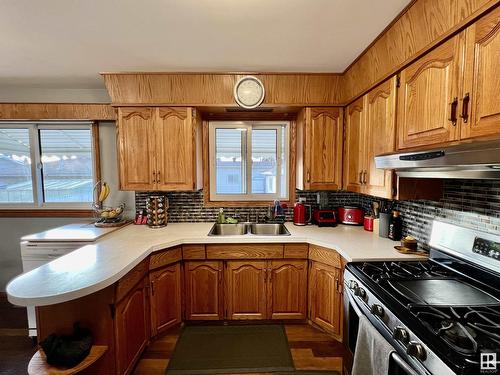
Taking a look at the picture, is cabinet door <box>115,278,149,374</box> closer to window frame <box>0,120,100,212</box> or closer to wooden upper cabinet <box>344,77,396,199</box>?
window frame <box>0,120,100,212</box>

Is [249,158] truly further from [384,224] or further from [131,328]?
[131,328]

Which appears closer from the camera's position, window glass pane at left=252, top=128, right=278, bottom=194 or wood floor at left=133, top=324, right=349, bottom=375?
wood floor at left=133, top=324, right=349, bottom=375

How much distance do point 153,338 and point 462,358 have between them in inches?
84.7

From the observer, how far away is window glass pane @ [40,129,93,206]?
2.84 m

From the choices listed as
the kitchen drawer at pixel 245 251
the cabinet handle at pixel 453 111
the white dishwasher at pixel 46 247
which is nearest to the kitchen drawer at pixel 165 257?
the kitchen drawer at pixel 245 251

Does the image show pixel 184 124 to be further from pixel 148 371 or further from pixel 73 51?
pixel 148 371

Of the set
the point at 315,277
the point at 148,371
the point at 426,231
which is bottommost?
the point at 148,371

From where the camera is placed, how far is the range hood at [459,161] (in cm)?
87

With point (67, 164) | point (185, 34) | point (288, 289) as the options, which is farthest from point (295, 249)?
point (67, 164)

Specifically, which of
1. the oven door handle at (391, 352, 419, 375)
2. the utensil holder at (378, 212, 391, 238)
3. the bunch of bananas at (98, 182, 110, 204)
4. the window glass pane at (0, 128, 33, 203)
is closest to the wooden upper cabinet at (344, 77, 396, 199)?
the utensil holder at (378, 212, 391, 238)

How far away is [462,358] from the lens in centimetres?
76

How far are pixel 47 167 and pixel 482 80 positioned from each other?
3760 mm

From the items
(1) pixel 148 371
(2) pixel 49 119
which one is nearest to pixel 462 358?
(1) pixel 148 371

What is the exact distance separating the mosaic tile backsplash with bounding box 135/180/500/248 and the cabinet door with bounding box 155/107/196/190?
14.1 inches
